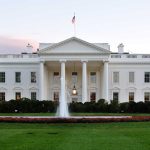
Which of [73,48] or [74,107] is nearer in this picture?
[74,107]

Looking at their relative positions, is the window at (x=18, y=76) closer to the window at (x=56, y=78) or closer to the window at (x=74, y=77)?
the window at (x=56, y=78)

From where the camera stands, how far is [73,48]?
57.7 meters

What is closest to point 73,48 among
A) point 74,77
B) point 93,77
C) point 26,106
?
point 74,77

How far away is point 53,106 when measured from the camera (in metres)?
43.0

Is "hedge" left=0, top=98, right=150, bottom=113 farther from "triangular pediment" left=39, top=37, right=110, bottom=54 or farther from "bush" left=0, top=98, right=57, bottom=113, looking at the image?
"triangular pediment" left=39, top=37, right=110, bottom=54

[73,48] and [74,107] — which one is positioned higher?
[73,48]

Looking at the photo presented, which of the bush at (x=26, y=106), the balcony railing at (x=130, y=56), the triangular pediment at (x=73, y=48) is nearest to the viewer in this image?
the bush at (x=26, y=106)

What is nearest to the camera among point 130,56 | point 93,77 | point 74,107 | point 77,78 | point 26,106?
point 26,106

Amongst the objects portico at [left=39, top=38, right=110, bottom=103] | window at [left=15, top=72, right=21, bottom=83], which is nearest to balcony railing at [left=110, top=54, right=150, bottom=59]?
portico at [left=39, top=38, right=110, bottom=103]

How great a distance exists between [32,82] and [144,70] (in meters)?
16.9

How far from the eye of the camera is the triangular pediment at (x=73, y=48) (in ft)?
188

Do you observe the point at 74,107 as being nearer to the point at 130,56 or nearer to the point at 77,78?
the point at 77,78

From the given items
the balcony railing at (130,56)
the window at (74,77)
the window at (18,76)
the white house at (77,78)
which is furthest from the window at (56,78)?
the balcony railing at (130,56)

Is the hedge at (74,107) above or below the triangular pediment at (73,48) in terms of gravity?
below
